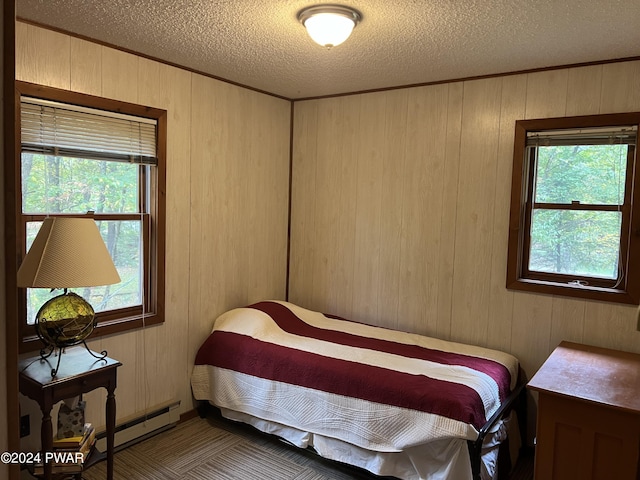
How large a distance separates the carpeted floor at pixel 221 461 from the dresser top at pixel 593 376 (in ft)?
2.61

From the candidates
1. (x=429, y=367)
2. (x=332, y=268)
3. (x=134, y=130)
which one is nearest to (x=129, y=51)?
(x=134, y=130)

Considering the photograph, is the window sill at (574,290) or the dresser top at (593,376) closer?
the dresser top at (593,376)

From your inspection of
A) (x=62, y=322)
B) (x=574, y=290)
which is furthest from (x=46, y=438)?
(x=574, y=290)

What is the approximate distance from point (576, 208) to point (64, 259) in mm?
Answer: 2910

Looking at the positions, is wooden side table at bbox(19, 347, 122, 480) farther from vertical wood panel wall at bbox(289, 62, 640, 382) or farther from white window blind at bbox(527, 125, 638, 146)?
white window blind at bbox(527, 125, 638, 146)

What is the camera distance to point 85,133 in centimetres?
261

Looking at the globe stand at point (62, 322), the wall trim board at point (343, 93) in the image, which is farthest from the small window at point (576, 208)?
the globe stand at point (62, 322)

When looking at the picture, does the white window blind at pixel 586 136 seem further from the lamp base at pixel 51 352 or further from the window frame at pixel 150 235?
the lamp base at pixel 51 352

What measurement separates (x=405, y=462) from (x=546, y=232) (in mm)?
1715

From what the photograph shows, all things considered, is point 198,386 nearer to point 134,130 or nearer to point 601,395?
point 134,130

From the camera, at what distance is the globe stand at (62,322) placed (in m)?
2.18

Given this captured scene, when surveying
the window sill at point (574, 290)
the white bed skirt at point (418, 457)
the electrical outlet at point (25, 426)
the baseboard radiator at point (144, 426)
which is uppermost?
the window sill at point (574, 290)

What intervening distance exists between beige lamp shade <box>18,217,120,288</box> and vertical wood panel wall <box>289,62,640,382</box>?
6.79 feet

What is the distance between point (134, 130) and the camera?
9.35 feet
